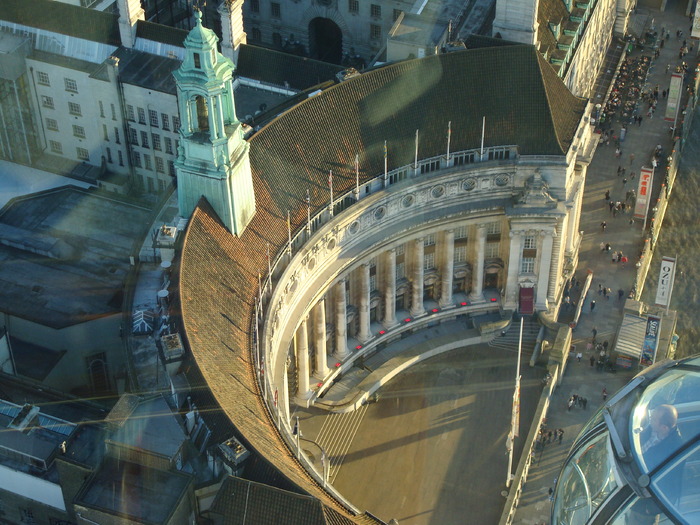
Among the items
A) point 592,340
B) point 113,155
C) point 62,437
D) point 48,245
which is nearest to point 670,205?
point 592,340

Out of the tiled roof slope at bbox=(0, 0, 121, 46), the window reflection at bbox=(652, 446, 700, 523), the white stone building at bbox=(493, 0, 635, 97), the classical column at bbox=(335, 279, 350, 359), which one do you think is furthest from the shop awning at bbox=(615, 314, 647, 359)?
the window reflection at bbox=(652, 446, 700, 523)

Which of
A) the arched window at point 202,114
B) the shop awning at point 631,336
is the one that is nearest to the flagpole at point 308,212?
the arched window at point 202,114

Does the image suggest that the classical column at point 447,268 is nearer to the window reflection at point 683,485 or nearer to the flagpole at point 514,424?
the flagpole at point 514,424

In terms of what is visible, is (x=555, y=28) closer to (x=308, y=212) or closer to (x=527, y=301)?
(x=527, y=301)

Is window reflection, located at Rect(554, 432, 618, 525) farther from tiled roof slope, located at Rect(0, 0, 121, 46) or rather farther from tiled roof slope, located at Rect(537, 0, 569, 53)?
tiled roof slope, located at Rect(0, 0, 121, 46)

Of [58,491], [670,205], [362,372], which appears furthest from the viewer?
[670,205]

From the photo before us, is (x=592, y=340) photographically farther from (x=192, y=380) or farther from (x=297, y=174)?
(x=192, y=380)
